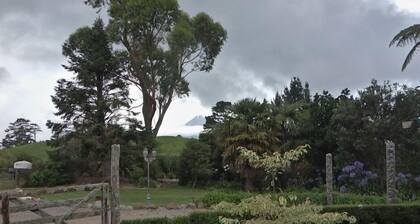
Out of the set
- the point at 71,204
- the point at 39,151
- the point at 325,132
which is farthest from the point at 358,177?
the point at 39,151

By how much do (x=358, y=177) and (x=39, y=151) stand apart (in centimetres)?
3249

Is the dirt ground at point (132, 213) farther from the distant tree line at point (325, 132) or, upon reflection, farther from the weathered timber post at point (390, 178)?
the distant tree line at point (325, 132)

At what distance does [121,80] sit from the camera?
41.0 meters

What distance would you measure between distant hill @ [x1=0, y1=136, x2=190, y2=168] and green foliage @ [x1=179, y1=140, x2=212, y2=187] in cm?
417

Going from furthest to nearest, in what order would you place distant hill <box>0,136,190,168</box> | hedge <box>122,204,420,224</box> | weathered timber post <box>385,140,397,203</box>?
distant hill <box>0,136,190,168</box> < weathered timber post <box>385,140,397,203</box> < hedge <box>122,204,420,224</box>

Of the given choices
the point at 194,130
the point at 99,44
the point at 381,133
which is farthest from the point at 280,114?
the point at 99,44

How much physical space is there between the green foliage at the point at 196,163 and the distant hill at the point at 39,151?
417cm

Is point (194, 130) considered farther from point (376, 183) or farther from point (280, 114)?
point (376, 183)

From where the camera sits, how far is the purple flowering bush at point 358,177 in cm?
2803

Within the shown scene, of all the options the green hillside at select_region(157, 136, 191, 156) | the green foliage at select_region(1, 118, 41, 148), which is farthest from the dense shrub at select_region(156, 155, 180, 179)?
the green foliage at select_region(1, 118, 41, 148)

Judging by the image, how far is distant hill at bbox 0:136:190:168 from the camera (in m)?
42.1

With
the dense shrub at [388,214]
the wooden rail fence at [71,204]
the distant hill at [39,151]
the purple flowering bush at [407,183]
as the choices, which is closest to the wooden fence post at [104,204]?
the wooden rail fence at [71,204]

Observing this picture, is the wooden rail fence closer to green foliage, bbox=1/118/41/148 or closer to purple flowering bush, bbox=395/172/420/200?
purple flowering bush, bbox=395/172/420/200

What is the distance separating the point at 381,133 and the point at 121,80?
1918 centimetres
